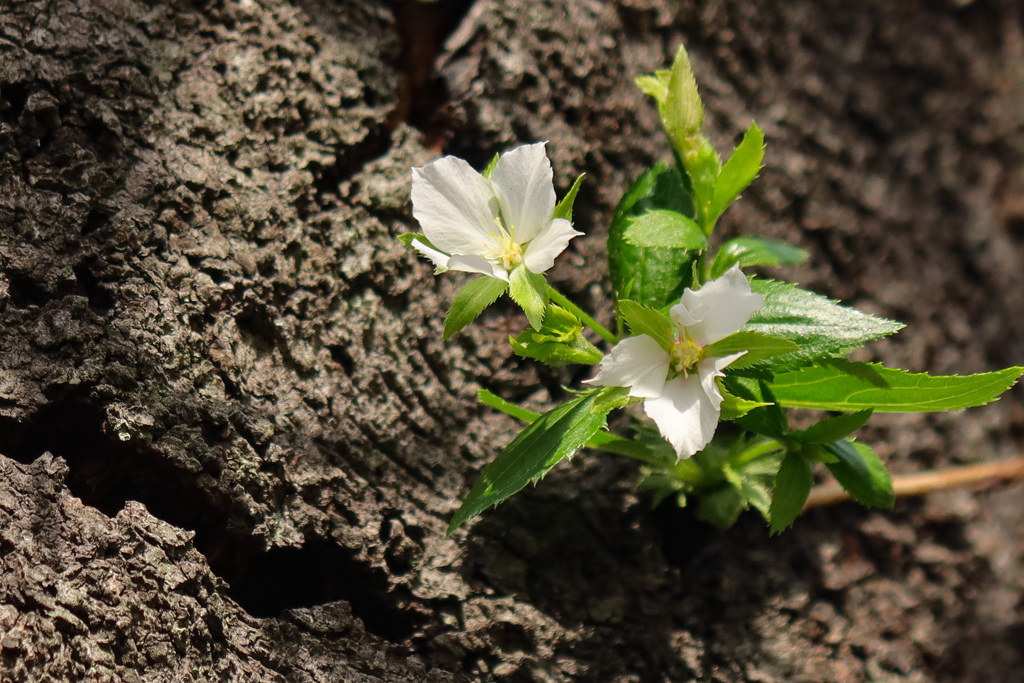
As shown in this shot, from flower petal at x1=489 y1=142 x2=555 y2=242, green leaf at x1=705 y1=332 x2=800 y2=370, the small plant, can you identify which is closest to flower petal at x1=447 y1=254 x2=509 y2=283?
the small plant

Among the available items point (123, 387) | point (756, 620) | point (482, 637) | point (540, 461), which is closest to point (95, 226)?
A: point (123, 387)

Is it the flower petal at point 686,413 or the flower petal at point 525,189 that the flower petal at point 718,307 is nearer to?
the flower petal at point 686,413

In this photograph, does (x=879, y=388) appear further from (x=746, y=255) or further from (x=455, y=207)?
(x=455, y=207)

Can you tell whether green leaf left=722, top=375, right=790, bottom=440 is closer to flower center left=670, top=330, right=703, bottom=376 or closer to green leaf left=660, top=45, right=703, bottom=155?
flower center left=670, top=330, right=703, bottom=376

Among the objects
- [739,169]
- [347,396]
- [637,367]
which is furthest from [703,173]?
[347,396]

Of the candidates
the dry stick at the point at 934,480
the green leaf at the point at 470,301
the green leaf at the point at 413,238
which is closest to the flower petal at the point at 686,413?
the green leaf at the point at 470,301

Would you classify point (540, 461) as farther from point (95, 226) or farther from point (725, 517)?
point (95, 226)
